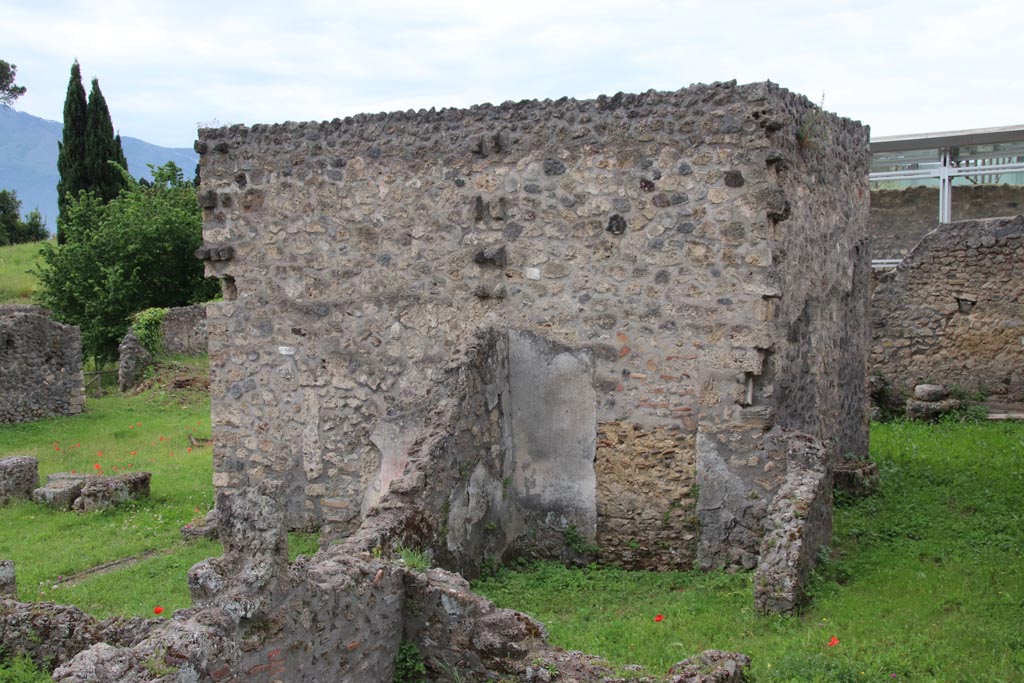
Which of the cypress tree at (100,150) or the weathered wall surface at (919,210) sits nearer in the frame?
the weathered wall surface at (919,210)

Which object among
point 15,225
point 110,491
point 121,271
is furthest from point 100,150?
point 110,491

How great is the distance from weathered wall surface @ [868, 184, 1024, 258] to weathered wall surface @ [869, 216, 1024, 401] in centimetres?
859

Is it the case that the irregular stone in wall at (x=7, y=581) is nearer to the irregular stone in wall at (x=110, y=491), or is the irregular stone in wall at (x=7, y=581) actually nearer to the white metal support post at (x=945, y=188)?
the irregular stone in wall at (x=110, y=491)

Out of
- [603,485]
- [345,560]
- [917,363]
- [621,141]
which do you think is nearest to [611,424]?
[603,485]

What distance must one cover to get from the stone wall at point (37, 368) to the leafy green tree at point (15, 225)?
23.7 meters

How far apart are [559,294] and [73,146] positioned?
28.2 metres

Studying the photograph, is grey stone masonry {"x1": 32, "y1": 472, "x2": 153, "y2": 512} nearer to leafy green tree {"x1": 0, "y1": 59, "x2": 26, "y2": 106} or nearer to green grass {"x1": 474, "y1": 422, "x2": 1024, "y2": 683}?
green grass {"x1": 474, "y1": 422, "x2": 1024, "y2": 683}

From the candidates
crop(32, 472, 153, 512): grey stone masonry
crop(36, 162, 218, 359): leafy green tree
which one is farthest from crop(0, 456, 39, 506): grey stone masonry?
crop(36, 162, 218, 359): leafy green tree

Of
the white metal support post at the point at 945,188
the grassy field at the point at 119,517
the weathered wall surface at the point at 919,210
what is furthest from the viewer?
the weathered wall surface at the point at 919,210

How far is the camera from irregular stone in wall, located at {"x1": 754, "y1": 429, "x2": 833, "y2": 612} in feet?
21.6

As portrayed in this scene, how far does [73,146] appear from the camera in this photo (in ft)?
104

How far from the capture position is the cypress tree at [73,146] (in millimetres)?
31500

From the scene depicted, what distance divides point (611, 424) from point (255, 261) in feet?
12.2

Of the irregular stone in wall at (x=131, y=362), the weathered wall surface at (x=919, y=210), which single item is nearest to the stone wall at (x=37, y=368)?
the irregular stone in wall at (x=131, y=362)
